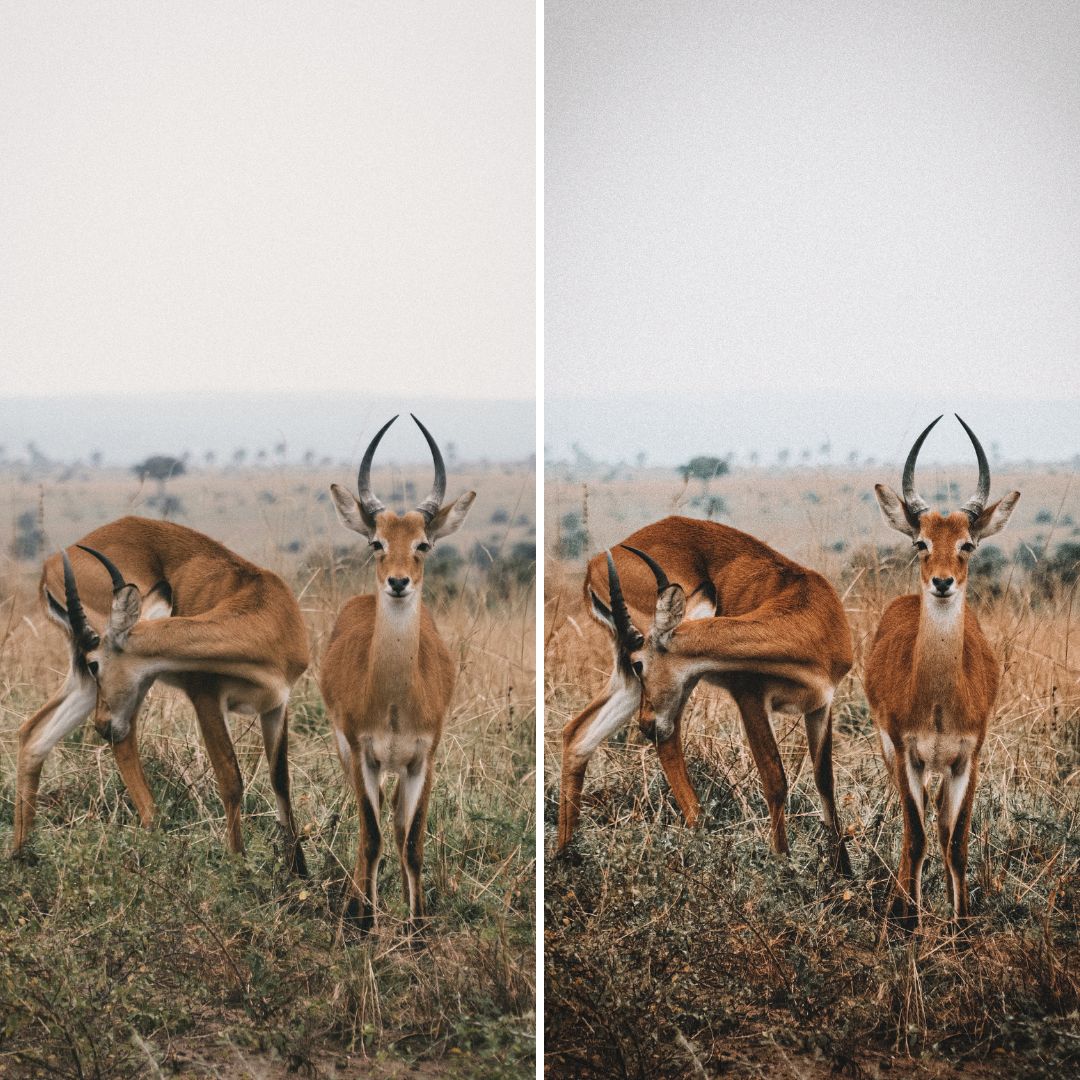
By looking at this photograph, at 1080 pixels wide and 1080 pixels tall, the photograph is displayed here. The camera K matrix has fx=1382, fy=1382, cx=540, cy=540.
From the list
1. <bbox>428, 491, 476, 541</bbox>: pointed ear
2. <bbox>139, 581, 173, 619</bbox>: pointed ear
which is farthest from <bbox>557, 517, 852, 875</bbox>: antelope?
<bbox>139, 581, 173, 619</bbox>: pointed ear

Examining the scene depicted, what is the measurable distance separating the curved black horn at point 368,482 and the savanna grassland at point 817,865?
48 centimetres

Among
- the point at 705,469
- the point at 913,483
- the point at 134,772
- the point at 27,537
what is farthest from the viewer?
the point at 705,469

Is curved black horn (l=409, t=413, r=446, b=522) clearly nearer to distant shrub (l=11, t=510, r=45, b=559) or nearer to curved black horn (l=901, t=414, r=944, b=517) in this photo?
distant shrub (l=11, t=510, r=45, b=559)

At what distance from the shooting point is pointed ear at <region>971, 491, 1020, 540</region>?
3471 mm

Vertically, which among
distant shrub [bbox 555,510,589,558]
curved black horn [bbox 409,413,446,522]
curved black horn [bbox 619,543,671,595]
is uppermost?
curved black horn [bbox 409,413,446,522]

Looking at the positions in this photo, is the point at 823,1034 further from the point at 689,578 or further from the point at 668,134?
the point at 668,134

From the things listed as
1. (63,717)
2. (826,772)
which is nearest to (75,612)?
(63,717)

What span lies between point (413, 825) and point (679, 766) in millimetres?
707

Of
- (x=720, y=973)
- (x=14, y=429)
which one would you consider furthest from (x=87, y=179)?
(x=720, y=973)

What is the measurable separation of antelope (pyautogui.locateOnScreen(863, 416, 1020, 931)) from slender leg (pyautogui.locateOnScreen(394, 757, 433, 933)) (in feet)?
3.84

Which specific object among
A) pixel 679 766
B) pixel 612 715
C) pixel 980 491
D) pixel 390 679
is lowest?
pixel 679 766

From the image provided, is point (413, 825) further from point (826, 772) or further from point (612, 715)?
point (826, 772)

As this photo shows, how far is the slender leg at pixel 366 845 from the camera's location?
3471 mm

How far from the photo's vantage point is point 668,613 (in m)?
3.58
